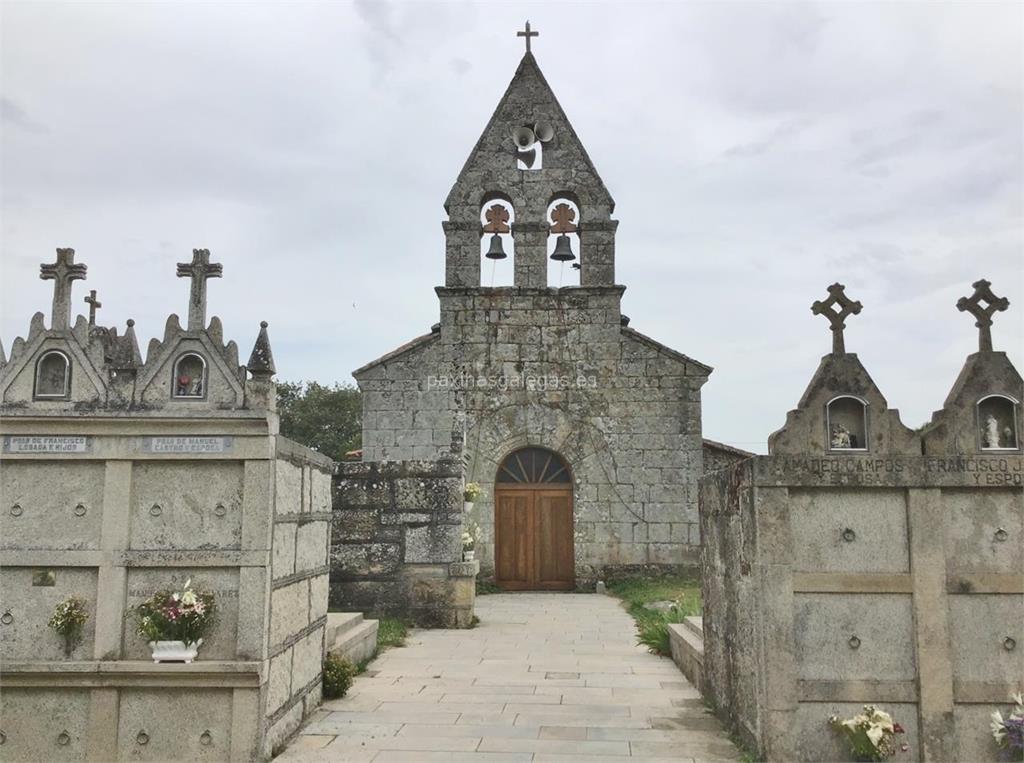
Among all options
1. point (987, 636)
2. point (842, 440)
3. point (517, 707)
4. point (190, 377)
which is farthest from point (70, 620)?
point (987, 636)

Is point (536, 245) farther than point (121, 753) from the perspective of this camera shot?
Yes

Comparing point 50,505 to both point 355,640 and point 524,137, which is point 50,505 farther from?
point 524,137

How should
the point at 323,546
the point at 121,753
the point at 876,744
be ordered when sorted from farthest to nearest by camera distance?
the point at 323,546 → the point at 121,753 → the point at 876,744

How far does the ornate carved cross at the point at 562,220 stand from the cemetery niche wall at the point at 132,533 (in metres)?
11.6

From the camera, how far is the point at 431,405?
1656 cm

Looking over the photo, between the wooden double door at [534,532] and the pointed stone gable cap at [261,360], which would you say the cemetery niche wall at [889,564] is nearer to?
the pointed stone gable cap at [261,360]

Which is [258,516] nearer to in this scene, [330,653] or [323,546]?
[323,546]

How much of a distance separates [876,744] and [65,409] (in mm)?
5272

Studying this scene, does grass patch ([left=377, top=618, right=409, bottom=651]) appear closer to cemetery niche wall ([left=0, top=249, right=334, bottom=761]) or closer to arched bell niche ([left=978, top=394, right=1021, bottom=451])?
cemetery niche wall ([left=0, top=249, right=334, bottom=761])

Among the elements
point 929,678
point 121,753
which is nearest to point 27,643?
point 121,753

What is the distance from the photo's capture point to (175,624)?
5559 mm

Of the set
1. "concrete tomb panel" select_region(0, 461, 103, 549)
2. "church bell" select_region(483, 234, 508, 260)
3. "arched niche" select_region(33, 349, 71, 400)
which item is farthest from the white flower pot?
"church bell" select_region(483, 234, 508, 260)

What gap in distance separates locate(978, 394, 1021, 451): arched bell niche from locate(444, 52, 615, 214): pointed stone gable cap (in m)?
11.8

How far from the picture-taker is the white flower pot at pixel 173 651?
5.55 metres
